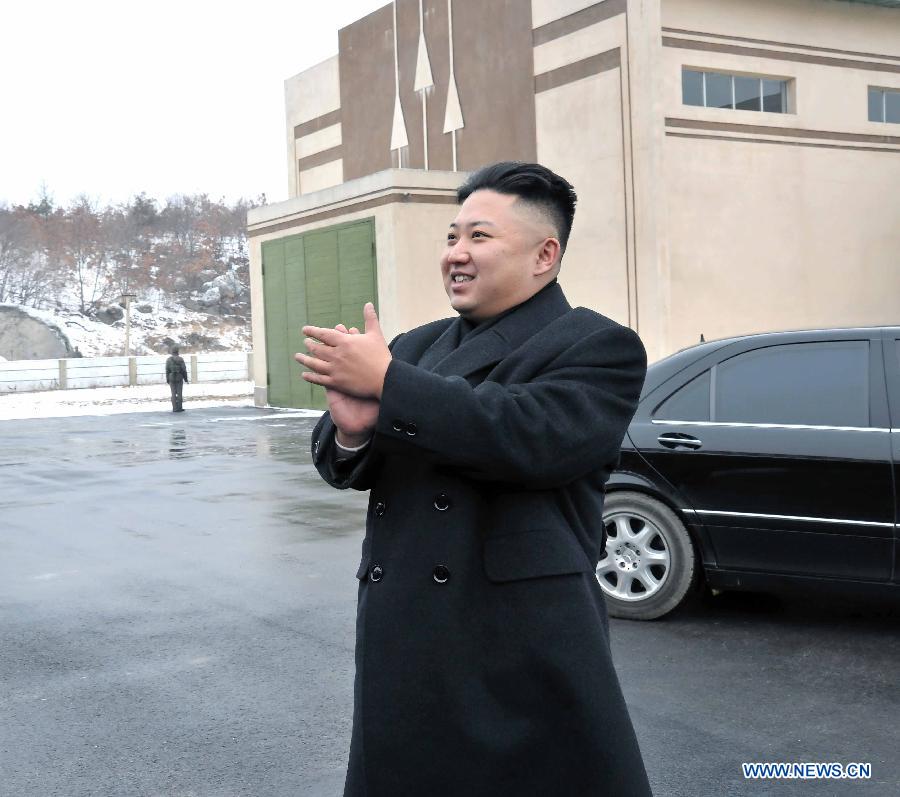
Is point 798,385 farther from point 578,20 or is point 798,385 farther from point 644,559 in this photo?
point 578,20

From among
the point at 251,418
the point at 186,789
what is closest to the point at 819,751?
the point at 186,789

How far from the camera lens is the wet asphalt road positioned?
14.0 ft

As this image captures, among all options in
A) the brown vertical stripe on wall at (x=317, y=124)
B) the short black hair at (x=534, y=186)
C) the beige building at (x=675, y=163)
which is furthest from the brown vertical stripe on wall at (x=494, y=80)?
the short black hair at (x=534, y=186)

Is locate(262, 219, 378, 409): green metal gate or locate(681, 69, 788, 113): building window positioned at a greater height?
locate(681, 69, 788, 113): building window

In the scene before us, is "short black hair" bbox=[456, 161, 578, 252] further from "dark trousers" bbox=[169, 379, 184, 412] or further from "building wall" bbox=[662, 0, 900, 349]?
"dark trousers" bbox=[169, 379, 184, 412]

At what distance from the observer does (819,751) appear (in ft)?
14.2

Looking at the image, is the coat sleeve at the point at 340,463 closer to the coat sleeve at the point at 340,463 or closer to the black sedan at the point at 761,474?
A: the coat sleeve at the point at 340,463

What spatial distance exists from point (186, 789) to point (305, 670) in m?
1.48

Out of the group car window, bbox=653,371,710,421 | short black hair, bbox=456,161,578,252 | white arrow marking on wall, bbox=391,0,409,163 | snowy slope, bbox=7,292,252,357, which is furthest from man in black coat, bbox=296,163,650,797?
snowy slope, bbox=7,292,252,357

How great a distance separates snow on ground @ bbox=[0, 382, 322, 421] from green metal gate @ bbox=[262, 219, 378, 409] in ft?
4.18

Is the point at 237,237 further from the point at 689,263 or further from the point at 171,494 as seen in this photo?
the point at 171,494

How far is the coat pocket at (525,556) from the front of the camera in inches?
80.4

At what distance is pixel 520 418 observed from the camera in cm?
197

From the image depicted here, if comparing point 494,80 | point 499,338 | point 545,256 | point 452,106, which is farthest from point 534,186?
point 452,106
